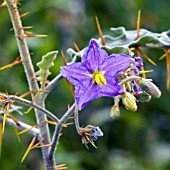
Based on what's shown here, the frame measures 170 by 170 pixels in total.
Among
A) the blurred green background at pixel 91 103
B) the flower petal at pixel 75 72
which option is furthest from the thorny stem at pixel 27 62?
the blurred green background at pixel 91 103

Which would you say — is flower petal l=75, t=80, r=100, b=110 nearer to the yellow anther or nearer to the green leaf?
the yellow anther

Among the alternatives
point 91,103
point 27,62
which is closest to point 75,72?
point 27,62

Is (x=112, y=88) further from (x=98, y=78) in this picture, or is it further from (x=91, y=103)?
(x=91, y=103)

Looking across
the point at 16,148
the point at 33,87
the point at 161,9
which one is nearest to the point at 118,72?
the point at 33,87

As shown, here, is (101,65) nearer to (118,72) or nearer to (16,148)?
(118,72)

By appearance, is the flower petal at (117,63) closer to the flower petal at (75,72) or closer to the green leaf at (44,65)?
the flower petal at (75,72)

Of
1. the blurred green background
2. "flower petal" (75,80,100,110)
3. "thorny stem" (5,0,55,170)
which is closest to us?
"flower petal" (75,80,100,110)

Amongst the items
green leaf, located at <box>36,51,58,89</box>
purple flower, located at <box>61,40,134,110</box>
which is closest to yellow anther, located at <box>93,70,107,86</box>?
purple flower, located at <box>61,40,134,110</box>
